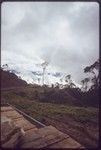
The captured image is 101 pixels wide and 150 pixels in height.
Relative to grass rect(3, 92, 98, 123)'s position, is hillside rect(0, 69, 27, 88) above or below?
above

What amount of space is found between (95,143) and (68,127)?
5.41ft

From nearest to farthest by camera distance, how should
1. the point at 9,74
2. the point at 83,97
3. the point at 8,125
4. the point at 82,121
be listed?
the point at 8,125, the point at 82,121, the point at 83,97, the point at 9,74

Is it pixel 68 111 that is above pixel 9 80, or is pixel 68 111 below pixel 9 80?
below

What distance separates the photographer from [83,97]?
1414 centimetres

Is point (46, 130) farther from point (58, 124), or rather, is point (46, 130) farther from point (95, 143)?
point (58, 124)

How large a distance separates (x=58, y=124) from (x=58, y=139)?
2934mm

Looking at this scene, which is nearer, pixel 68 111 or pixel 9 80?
pixel 68 111

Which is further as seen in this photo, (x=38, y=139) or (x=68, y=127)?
(x=68, y=127)

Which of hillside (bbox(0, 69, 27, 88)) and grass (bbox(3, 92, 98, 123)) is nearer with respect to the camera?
grass (bbox(3, 92, 98, 123))

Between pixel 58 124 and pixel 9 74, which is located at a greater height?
pixel 9 74

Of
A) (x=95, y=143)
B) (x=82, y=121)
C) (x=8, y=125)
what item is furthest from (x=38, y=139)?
(x=82, y=121)

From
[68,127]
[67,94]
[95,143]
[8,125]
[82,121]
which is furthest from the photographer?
[67,94]

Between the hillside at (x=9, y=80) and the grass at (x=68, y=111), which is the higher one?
the hillside at (x=9, y=80)

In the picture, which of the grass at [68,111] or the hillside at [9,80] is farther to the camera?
the hillside at [9,80]
